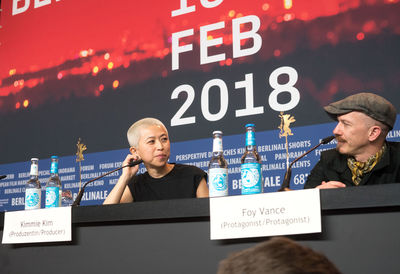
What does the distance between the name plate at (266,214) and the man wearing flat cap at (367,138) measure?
2.67 feet

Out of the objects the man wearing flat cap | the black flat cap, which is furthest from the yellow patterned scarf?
the black flat cap

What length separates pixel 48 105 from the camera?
A: 3.66 m

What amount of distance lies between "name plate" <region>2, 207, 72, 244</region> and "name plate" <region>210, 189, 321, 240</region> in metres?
0.47

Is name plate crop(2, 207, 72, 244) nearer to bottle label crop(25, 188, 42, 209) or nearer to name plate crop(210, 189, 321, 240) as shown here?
bottle label crop(25, 188, 42, 209)

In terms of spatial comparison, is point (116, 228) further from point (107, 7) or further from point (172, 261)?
A: point (107, 7)

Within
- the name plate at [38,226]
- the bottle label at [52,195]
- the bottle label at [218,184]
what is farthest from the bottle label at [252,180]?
the bottle label at [52,195]

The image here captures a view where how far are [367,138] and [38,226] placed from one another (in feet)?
3.95

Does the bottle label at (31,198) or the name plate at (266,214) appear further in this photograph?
the bottle label at (31,198)

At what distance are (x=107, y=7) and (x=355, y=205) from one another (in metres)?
2.81

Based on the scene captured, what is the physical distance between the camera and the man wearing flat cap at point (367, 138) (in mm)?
1925

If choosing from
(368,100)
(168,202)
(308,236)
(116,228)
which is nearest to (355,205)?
(308,236)

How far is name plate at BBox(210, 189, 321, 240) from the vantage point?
1094mm

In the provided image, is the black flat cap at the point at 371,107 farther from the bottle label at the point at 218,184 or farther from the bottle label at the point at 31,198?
the bottle label at the point at 31,198

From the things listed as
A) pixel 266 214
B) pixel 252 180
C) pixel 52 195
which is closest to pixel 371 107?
pixel 252 180
